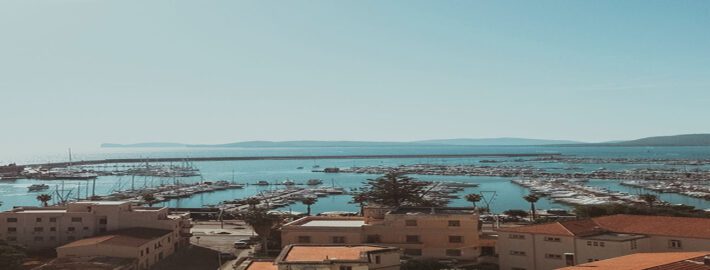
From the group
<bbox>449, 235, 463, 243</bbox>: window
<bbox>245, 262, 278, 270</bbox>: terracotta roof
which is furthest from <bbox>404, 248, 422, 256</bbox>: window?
<bbox>245, 262, 278, 270</bbox>: terracotta roof

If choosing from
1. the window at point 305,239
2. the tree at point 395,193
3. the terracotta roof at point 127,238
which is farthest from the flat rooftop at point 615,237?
the terracotta roof at point 127,238

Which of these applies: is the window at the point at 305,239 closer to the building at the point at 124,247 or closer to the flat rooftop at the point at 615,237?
the building at the point at 124,247

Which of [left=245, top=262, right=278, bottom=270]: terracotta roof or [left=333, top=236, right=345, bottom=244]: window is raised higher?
[left=245, top=262, right=278, bottom=270]: terracotta roof

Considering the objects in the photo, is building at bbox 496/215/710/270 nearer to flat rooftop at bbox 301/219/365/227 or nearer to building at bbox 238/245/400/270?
building at bbox 238/245/400/270

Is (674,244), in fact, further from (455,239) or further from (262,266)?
(262,266)

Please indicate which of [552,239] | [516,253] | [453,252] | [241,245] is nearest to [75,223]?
[241,245]

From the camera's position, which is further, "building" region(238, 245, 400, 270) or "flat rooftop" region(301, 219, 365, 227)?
"flat rooftop" region(301, 219, 365, 227)

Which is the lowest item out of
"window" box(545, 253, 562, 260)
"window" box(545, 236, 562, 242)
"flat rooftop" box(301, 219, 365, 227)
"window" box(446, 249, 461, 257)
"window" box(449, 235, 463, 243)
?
"window" box(446, 249, 461, 257)
